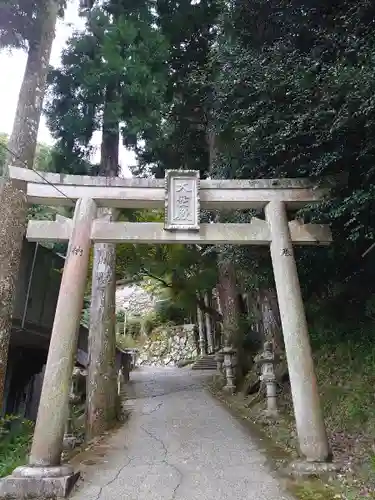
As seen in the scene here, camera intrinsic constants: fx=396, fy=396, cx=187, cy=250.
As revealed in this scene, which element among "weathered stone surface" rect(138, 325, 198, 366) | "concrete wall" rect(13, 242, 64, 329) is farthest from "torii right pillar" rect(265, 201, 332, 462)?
"weathered stone surface" rect(138, 325, 198, 366)

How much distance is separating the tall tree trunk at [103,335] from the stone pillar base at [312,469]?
424 cm

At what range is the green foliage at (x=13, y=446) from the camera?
5585 millimetres

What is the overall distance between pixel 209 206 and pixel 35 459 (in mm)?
4201

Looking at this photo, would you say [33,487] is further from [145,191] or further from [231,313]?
[231,313]

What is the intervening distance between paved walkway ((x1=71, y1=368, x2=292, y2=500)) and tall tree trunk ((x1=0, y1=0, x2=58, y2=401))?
235cm

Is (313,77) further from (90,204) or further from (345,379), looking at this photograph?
(345,379)

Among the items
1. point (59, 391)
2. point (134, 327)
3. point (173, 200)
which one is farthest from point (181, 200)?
point (134, 327)

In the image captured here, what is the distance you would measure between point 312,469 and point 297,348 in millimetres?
1423

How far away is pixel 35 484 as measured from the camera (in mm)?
4375

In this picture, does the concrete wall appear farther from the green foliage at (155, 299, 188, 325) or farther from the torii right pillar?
the green foliage at (155, 299, 188, 325)

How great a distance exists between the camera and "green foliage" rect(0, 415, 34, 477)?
5.59 metres

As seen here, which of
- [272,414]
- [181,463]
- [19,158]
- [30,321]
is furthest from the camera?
[30,321]

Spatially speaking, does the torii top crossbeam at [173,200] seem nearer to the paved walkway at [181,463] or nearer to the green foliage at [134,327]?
the paved walkway at [181,463]

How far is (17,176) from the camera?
5.94 meters
